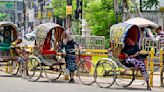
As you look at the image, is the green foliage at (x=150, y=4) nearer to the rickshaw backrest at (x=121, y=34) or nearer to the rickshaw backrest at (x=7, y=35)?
the rickshaw backrest at (x=7, y=35)

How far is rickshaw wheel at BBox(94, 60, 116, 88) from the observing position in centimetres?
1473

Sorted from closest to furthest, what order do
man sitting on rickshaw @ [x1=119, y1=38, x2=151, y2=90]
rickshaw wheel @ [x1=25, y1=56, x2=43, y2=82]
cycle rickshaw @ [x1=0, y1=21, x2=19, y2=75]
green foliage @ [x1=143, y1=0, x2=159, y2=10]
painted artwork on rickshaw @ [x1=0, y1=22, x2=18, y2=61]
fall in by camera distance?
man sitting on rickshaw @ [x1=119, y1=38, x2=151, y2=90] → rickshaw wheel @ [x1=25, y1=56, x2=43, y2=82] → cycle rickshaw @ [x1=0, y1=21, x2=19, y2=75] → painted artwork on rickshaw @ [x1=0, y1=22, x2=18, y2=61] → green foliage @ [x1=143, y1=0, x2=159, y2=10]

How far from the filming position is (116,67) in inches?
575

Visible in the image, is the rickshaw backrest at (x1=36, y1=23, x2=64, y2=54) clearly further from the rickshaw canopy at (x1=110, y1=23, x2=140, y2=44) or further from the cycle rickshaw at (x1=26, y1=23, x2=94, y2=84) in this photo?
the rickshaw canopy at (x1=110, y1=23, x2=140, y2=44)

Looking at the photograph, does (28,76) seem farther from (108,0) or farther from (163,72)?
(108,0)

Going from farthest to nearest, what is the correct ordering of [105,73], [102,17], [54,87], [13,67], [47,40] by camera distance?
1. [102,17]
2. [13,67]
3. [47,40]
4. [105,73]
5. [54,87]

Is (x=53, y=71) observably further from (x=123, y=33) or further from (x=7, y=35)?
(x=7, y=35)

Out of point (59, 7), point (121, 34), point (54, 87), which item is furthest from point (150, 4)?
point (54, 87)

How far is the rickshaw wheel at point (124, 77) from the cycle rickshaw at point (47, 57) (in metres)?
1.35

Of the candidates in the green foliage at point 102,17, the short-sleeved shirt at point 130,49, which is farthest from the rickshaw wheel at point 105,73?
the green foliage at point 102,17

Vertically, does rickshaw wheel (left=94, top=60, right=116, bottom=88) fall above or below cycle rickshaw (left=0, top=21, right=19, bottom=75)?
below

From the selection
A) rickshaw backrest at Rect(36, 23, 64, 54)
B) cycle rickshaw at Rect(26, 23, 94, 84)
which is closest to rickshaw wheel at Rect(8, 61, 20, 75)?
cycle rickshaw at Rect(26, 23, 94, 84)

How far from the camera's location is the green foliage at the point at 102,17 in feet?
112

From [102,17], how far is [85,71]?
18.3 m
